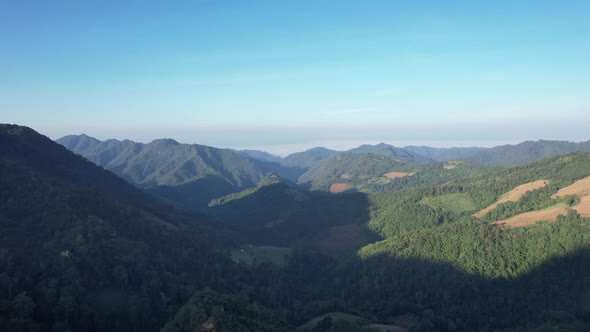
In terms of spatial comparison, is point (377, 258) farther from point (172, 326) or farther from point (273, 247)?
point (172, 326)

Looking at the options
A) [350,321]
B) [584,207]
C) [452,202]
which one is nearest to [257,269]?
[350,321]

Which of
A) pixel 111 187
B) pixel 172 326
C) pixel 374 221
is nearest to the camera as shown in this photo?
pixel 172 326

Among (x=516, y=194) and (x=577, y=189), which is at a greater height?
(x=577, y=189)

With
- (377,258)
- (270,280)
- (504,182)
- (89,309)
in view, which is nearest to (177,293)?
(89,309)

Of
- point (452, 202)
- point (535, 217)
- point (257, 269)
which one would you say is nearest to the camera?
point (535, 217)

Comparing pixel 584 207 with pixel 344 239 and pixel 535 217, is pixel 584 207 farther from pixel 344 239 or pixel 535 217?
pixel 344 239

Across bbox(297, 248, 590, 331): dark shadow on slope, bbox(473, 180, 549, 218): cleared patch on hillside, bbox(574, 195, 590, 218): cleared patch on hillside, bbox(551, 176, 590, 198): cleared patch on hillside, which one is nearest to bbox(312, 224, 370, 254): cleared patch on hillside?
bbox(473, 180, 549, 218): cleared patch on hillside
